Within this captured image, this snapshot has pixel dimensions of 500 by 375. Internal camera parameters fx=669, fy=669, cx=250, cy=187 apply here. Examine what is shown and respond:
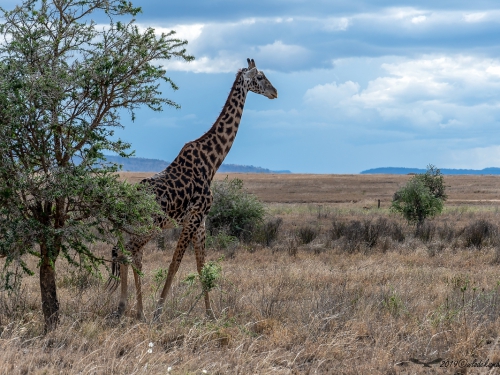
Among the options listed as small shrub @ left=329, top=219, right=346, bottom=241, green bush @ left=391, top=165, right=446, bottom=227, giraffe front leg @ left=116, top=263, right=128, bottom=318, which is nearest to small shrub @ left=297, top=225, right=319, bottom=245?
small shrub @ left=329, top=219, right=346, bottom=241

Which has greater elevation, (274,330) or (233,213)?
(233,213)

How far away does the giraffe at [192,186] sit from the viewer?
885 centimetres

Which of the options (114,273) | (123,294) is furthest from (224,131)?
(123,294)

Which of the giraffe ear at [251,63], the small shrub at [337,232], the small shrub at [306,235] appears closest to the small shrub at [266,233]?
the small shrub at [306,235]

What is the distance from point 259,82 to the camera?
10.7m

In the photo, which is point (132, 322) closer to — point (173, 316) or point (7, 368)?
point (173, 316)

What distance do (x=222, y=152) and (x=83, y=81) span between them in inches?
132

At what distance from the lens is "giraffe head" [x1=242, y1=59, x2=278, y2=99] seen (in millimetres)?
10695

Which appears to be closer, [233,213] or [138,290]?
[138,290]

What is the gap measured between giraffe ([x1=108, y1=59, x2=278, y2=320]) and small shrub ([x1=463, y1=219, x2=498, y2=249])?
9.19 m

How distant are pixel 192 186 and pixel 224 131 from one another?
1.29 meters

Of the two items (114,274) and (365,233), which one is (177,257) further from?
(365,233)

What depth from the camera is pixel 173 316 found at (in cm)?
840

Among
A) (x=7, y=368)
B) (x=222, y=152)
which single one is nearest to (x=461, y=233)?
(x=222, y=152)
